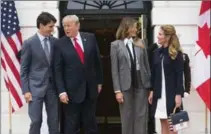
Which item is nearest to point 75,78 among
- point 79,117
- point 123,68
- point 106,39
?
point 79,117

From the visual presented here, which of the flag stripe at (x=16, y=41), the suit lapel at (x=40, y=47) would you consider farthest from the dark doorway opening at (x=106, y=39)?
the suit lapel at (x=40, y=47)

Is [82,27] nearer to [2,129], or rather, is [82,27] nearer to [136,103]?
[2,129]

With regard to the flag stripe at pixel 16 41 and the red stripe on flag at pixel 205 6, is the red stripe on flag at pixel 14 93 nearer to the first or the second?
the flag stripe at pixel 16 41

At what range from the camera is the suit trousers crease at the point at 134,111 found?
24.5 ft

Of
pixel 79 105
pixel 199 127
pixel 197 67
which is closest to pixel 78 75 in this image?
pixel 79 105

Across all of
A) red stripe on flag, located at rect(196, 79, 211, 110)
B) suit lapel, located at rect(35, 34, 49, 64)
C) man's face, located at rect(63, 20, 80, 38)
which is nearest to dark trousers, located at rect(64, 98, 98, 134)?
suit lapel, located at rect(35, 34, 49, 64)

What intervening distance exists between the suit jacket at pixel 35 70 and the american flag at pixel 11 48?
201 centimetres

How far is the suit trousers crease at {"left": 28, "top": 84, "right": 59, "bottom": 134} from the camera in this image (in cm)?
715

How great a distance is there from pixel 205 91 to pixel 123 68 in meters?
1.98

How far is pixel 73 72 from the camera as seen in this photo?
23.1ft

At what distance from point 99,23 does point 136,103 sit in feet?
9.53

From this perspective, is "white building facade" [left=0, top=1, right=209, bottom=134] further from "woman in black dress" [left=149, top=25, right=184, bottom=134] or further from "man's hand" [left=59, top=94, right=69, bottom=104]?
"man's hand" [left=59, top=94, right=69, bottom=104]

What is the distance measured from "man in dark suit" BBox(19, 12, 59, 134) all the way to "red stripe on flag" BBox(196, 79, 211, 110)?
8.99 ft

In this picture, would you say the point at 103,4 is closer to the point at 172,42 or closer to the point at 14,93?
the point at 14,93
